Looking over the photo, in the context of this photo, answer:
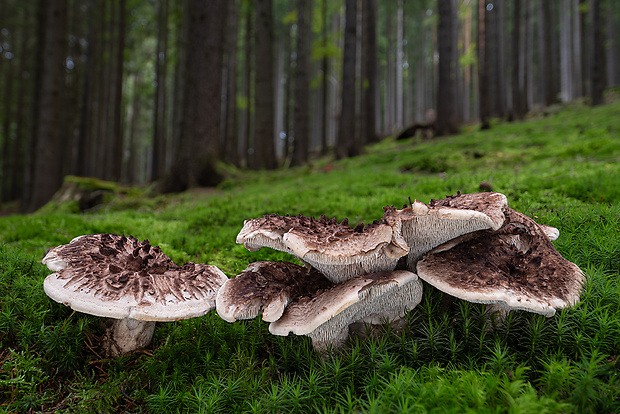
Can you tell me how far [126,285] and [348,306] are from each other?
1.45 meters

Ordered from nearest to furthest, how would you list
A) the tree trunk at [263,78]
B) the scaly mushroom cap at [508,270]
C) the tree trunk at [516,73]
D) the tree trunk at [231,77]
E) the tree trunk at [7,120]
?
the scaly mushroom cap at [508,270], the tree trunk at [263,78], the tree trunk at [516,73], the tree trunk at [231,77], the tree trunk at [7,120]

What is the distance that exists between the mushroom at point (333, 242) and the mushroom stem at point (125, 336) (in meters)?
1.08

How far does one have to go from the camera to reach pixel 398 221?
2.20m

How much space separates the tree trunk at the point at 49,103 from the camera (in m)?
12.2

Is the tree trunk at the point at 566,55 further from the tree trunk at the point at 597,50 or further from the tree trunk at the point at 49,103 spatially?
the tree trunk at the point at 49,103

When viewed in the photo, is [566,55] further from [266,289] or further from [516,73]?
[266,289]

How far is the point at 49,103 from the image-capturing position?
12.3 metres

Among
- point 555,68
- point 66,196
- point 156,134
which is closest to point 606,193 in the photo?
point 66,196

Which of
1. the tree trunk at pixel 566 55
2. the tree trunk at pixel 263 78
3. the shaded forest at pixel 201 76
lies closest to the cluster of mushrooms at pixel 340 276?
the shaded forest at pixel 201 76

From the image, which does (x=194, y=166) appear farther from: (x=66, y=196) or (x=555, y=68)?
(x=555, y=68)

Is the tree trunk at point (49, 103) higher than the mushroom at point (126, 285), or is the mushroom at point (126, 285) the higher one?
the tree trunk at point (49, 103)

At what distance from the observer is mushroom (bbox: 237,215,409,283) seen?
211 centimetres

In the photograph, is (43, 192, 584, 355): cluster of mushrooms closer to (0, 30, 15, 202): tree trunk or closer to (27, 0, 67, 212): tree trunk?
(27, 0, 67, 212): tree trunk

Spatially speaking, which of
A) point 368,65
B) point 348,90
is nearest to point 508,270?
point 348,90
